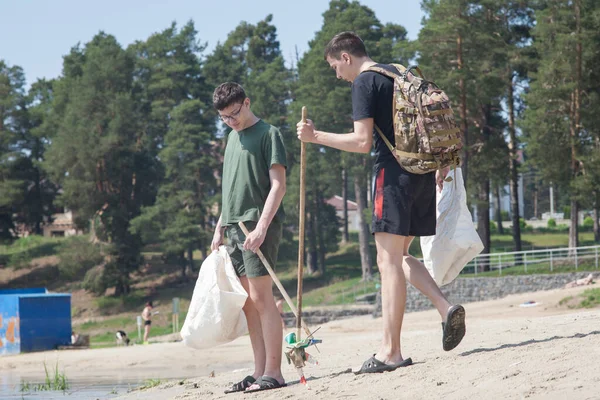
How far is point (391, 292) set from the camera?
583 centimetres

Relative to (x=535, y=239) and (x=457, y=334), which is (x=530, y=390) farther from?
(x=535, y=239)

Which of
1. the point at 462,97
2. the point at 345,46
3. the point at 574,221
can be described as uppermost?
the point at 462,97

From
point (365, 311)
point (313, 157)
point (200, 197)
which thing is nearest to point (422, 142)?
point (365, 311)

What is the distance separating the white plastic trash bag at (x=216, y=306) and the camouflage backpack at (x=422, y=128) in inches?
57.0

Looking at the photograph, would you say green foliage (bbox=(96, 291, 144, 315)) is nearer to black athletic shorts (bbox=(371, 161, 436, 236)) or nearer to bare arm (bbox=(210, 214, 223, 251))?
bare arm (bbox=(210, 214, 223, 251))

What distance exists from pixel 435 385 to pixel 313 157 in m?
47.0

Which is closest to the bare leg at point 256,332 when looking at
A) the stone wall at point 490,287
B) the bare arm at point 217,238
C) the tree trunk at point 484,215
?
the bare arm at point 217,238

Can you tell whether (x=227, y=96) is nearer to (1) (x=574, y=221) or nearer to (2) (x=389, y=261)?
(2) (x=389, y=261)

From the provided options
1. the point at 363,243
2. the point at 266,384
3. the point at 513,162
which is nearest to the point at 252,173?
the point at 266,384

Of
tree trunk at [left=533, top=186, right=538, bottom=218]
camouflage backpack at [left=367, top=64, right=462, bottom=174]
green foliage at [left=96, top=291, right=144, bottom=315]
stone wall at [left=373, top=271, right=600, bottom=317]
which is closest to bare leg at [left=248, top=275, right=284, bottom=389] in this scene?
camouflage backpack at [left=367, top=64, right=462, bottom=174]

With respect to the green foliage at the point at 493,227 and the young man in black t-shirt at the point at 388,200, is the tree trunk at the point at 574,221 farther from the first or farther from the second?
the young man in black t-shirt at the point at 388,200

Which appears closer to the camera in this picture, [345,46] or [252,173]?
[345,46]

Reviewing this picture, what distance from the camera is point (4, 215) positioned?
60219 mm

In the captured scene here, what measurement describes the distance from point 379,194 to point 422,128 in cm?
50
